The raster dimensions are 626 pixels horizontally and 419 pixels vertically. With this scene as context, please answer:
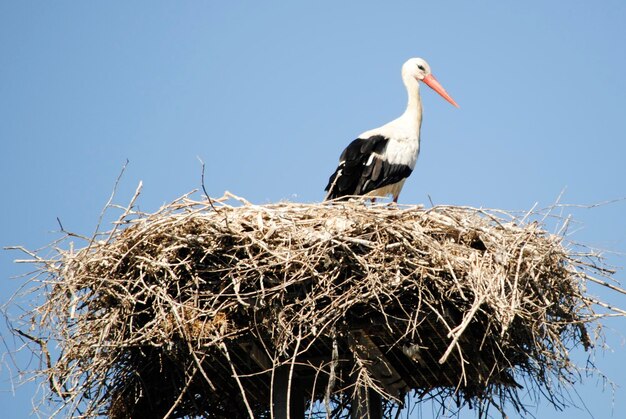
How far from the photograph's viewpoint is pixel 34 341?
696 centimetres

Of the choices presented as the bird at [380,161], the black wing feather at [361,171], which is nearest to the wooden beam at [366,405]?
the bird at [380,161]

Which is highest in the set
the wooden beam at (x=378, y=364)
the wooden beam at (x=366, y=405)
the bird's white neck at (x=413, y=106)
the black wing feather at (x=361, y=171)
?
the bird's white neck at (x=413, y=106)

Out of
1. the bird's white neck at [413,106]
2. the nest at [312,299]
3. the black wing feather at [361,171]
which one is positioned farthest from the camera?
the bird's white neck at [413,106]

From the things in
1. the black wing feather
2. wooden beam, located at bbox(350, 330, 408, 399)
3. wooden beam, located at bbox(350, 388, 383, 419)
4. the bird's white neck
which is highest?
the bird's white neck

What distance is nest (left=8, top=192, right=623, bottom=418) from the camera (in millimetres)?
6582

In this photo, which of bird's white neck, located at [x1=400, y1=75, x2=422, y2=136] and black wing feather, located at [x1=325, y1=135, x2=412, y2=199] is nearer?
black wing feather, located at [x1=325, y1=135, x2=412, y2=199]

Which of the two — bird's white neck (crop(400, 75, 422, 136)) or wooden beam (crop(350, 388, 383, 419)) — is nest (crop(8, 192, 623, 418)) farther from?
bird's white neck (crop(400, 75, 422, 136))

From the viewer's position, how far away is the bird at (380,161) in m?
8.97

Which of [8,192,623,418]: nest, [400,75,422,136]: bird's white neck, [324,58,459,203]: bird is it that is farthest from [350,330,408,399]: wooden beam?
[400,75,422,136]: bird's white neck

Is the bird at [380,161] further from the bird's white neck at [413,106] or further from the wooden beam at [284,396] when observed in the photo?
the wooden beam at [284,396]

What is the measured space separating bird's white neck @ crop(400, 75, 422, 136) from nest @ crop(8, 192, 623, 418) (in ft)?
9.15

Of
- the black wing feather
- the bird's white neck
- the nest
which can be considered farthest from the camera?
the bird's white neck

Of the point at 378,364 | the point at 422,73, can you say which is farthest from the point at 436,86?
the point at 378,364

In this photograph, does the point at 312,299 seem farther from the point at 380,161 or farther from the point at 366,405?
the point at 380,161
